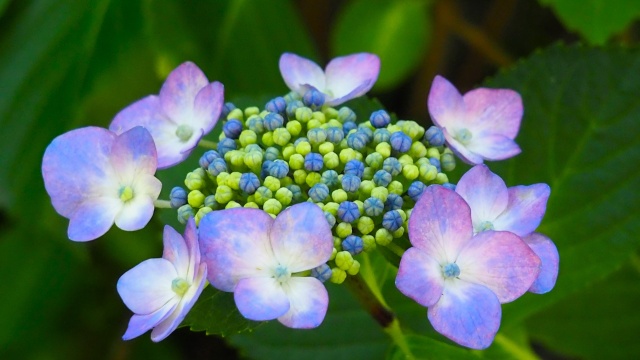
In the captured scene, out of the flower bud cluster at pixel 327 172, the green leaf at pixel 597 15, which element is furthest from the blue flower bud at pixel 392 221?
the green leaf at pixel 597 15

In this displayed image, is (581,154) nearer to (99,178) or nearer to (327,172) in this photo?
(327,172)

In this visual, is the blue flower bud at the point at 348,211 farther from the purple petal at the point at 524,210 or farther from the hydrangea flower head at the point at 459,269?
the purple petal at the point at 524,210

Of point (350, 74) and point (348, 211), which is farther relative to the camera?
point (350, 74)

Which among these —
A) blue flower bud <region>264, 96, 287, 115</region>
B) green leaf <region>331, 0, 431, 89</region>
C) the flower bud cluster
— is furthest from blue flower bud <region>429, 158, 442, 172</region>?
green leaf <region>331, 0, 431, 89</region>

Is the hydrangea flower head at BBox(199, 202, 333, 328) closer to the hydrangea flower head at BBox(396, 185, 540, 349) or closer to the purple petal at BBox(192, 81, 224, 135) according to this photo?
the hydrangea flower head at BBox(396, 185, 540, 349)

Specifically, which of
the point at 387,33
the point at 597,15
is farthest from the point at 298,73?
the point at 387,33
